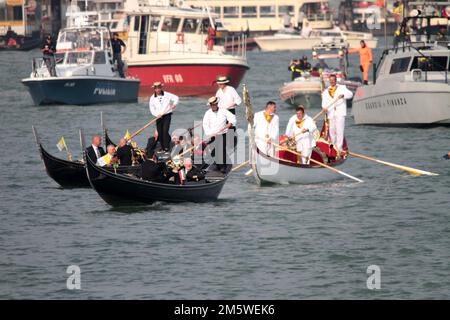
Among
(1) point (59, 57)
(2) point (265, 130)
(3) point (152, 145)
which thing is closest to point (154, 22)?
(1) point (59, 57)

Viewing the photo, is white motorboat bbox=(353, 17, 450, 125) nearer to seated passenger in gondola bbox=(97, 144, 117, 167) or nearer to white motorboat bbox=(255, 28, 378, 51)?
seated passenger in gondola bbox=(97, 144, 117, 167)

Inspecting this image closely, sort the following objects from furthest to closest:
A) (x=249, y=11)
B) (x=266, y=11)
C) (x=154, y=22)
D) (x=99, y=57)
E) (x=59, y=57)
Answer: (x=249, y=11) → (x=266, y=11) → (x=154, y=22) → (x=59, y=57) → (x=99, y=57)

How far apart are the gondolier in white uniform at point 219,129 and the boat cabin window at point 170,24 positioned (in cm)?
2875

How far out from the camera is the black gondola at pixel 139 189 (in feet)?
77.3

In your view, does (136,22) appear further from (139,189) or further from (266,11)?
(266,11)

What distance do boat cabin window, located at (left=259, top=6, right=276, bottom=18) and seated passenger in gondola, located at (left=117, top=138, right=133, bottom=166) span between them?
11641 cm

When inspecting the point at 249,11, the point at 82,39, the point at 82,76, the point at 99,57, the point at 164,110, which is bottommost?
the point at 249,11

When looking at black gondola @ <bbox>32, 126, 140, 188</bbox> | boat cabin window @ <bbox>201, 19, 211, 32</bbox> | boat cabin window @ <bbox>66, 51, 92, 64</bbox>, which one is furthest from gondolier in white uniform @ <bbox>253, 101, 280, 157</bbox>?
boat cabin window @ <bbox>201, 19, 211, 32</bbox>

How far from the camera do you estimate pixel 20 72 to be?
7700 centimetres

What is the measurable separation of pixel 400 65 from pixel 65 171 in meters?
13.0

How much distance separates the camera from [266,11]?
468ft

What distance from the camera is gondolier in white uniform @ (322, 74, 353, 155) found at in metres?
29.0

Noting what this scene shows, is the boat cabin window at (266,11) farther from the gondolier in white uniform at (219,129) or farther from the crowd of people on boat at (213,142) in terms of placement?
the gondolier in white uniform at (219,129)

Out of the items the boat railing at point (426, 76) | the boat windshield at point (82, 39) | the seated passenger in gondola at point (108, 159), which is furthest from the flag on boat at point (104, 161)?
the boat windshield at point (82, 39)
